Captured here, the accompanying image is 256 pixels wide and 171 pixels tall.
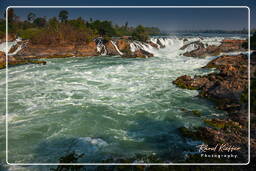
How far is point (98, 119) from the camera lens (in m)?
10.1

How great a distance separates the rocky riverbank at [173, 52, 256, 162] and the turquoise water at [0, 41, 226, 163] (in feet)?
1.92

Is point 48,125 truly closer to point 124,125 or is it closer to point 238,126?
point 124,125

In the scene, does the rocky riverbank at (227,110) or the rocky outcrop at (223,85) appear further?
the rocky outcrop at (223,85)

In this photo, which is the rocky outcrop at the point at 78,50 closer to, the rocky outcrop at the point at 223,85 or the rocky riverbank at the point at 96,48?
the rocky riverbank at the point at 96,48

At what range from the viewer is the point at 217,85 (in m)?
13.5

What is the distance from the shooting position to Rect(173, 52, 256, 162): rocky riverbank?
23.2ft

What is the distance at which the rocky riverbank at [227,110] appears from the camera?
7082 millimetres

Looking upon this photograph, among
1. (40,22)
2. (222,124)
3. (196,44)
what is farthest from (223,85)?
(40,22)

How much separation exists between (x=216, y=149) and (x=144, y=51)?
33612 millimetres

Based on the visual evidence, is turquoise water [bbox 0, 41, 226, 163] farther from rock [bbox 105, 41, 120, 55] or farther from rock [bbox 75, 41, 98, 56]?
rock [bbox 105, 41, 120, 55]

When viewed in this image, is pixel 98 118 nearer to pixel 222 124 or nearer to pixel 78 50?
pixel 222 124

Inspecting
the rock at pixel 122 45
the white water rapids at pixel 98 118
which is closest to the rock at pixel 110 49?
the rock at pixel 122 45

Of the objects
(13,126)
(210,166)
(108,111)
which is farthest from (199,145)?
(13,126)

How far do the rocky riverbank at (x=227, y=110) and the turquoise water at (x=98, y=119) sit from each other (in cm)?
58
